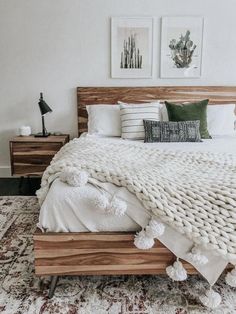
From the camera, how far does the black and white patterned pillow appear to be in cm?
310

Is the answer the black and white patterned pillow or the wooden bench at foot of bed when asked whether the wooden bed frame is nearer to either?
the wooden bench at foot of bed

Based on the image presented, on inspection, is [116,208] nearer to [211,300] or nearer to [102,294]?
[102,294]

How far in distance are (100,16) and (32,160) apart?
5.75ft

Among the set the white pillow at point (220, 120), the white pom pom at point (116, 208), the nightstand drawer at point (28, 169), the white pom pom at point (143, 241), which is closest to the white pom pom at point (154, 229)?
the white pom pom at point (143, 241)

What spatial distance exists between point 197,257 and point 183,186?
38 cm

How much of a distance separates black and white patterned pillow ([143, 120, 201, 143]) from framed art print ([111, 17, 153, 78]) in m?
0.92

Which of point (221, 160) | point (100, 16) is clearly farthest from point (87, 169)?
point (100, 16)

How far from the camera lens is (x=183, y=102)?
3766mm

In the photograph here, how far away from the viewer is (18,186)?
369 centimetres

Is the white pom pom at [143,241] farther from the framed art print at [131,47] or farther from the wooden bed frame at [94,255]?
the framed art print at [131,47]

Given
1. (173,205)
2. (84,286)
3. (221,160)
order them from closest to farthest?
(173,205) → (84,286) → (221,160)

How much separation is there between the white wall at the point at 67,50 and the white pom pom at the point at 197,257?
8.32 feet

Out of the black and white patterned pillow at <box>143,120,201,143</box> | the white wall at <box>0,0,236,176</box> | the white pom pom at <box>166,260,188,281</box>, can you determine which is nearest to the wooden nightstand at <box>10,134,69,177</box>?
the white wall at <box>0,0,236,176</box>

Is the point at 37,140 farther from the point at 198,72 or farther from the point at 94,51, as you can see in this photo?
the point at 198,72
